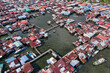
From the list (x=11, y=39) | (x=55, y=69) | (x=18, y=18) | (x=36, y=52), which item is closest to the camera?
(x=55, y=69)

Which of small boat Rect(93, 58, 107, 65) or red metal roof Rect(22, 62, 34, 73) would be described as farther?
small boat Rect(93, 58, 107, 65)

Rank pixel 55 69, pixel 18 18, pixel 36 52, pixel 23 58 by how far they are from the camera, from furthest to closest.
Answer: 1. pixel 18 18
2. pixel 36 52
3. pixel 23 58
4. pixel 55 69

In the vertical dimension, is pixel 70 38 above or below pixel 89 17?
below

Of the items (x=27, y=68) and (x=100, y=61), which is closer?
(x=27, y=68)

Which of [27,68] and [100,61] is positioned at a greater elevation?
[27,68]

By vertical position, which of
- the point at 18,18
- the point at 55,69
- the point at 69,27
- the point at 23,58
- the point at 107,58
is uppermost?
the point at 18,18

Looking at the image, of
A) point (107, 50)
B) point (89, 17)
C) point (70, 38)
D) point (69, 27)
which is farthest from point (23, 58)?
point (89, 17)

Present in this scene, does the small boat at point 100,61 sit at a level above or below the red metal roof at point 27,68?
below

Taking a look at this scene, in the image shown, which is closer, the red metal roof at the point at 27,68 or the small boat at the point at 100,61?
the red metal roof at the point at 27,68

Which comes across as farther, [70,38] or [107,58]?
[70,38]

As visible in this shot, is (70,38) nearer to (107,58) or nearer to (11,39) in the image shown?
(107,58)

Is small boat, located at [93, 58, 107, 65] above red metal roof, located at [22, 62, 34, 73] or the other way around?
the other way around
